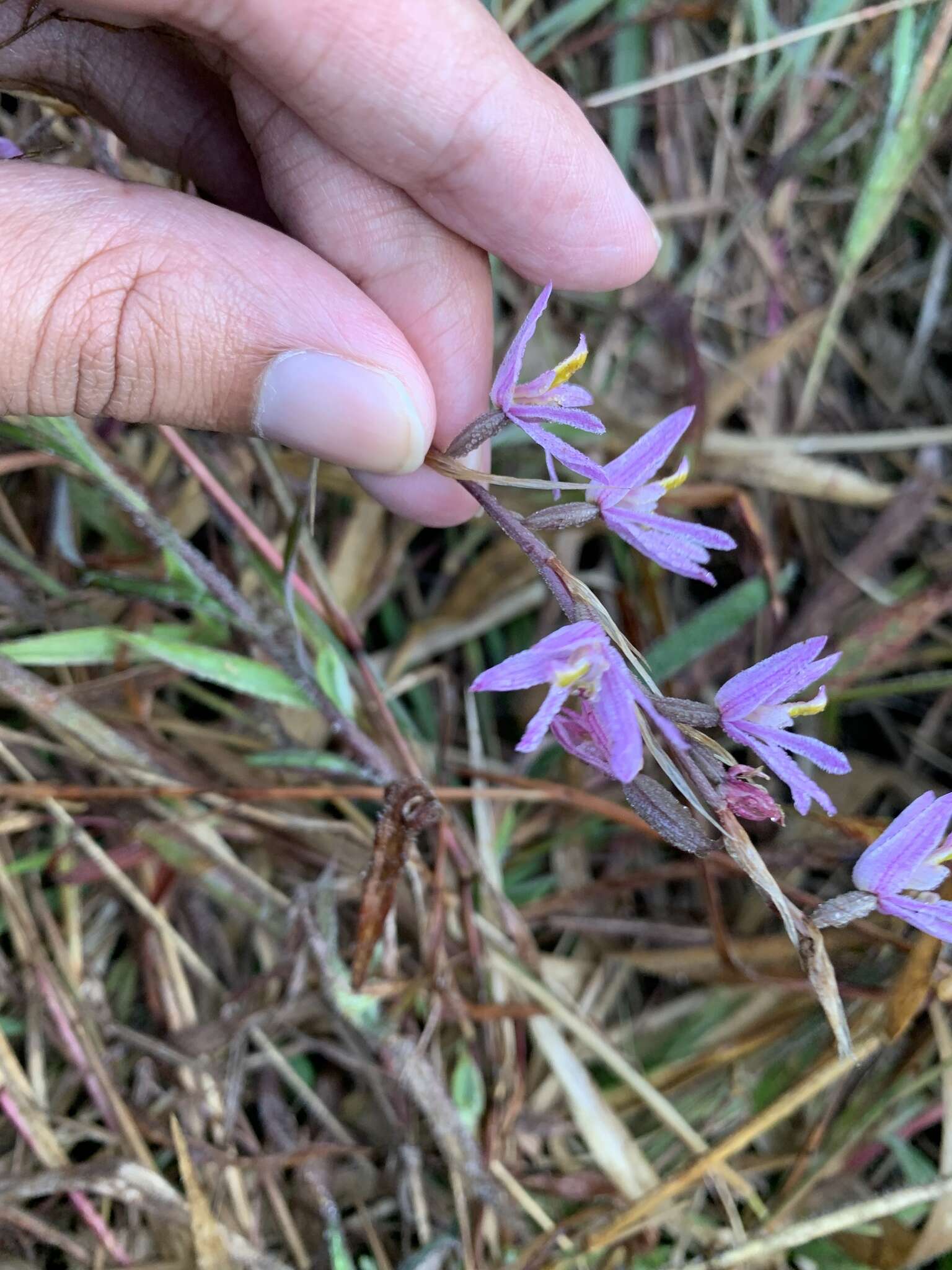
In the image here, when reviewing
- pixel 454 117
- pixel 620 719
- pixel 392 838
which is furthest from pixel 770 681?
pixel 454 117

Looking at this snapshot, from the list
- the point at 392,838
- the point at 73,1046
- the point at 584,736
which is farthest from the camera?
the point at 73,1046

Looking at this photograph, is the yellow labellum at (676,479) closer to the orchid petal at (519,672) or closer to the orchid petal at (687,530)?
the orchid petal at (687,530)

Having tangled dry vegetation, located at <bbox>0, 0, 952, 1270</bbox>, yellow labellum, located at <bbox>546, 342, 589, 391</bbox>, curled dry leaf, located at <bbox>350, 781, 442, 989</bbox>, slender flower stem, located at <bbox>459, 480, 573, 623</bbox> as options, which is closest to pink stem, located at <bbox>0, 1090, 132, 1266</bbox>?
tangled dry vegetation, located at <bbox>0, 0, 952, 1270</bbox>

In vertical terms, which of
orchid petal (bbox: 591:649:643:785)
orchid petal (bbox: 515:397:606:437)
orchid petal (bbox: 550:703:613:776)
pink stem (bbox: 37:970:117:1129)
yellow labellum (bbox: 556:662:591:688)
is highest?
orchid petal (bbox: 515:397:606:437)

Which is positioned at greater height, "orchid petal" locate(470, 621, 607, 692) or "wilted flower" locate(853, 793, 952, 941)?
"orchid petal" locate(470, 621, 607, 692)

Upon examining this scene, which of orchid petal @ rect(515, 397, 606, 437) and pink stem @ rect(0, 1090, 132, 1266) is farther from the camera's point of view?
pink stem @ rect(0, 1090, 132, 1266)

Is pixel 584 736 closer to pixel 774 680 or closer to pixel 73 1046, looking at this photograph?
pixel 774 680

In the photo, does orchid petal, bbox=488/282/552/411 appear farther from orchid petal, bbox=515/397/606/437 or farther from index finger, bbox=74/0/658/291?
index finger, bbox=74/0/658/291
